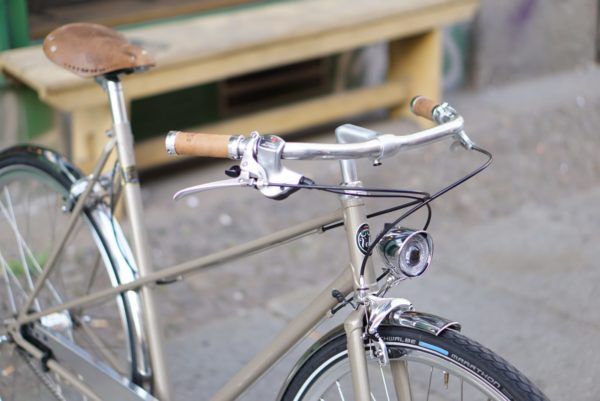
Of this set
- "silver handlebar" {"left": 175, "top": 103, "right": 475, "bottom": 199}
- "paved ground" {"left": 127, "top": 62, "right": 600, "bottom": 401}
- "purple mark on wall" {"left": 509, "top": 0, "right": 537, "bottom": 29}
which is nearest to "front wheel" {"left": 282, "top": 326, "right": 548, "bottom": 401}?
"silver handlebar" {"left": 175, "top": 103, "right": 475, "bottom": 199}

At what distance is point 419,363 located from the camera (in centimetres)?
213

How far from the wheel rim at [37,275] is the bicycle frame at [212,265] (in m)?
0.12

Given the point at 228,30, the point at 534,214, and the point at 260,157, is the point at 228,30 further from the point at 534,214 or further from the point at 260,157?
the point at 260,157

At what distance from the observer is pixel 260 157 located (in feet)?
6.40

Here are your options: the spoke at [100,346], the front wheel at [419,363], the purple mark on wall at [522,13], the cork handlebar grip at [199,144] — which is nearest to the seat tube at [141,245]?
the spoke at [100,346]

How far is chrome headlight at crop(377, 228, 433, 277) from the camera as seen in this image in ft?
6.60

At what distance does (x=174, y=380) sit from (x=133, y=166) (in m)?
1.10

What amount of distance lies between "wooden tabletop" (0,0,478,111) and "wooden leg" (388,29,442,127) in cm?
18

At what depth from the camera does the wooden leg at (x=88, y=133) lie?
14.0 ft

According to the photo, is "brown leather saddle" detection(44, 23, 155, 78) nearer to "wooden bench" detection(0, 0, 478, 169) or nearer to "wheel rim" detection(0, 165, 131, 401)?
"wheel rim" detection(0, 165, 131, 401)

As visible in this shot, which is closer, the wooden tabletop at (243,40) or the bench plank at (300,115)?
the wooden tabletop at (243,40)

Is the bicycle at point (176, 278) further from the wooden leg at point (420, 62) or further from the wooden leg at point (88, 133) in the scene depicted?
the wooden leg at point (420, 62)

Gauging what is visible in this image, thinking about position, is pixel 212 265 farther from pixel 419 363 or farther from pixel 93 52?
pixel 93 52

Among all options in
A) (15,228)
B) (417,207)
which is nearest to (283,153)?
(417,207)
